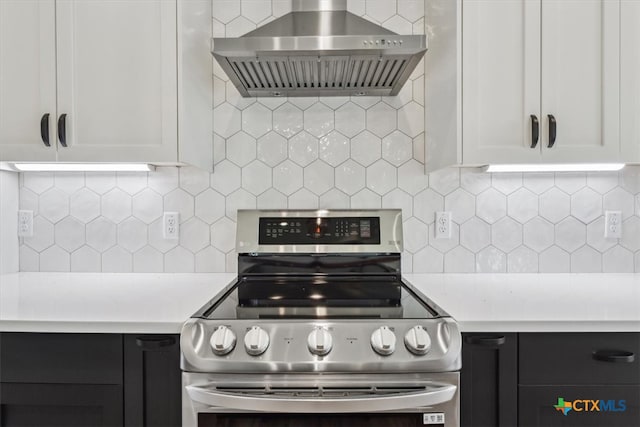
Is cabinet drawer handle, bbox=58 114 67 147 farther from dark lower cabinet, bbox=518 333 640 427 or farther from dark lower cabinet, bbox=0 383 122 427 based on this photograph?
dark lower cabinet, bbox=518 333 640 427

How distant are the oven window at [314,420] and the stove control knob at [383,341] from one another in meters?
0.17

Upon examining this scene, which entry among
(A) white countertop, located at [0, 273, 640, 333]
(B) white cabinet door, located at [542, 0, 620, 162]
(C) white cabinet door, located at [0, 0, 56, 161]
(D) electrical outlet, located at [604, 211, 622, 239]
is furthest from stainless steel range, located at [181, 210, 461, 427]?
(D) electrical outlet, located at [604, 211, 622, 239]

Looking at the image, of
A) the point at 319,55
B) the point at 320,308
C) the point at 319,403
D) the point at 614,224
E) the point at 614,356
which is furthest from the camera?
the point at 614,224

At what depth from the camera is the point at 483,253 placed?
1.98m

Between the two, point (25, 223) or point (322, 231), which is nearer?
point (322, 231)

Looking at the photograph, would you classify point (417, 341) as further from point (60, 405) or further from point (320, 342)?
point (60, 405)

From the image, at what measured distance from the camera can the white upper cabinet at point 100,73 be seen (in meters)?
1.59

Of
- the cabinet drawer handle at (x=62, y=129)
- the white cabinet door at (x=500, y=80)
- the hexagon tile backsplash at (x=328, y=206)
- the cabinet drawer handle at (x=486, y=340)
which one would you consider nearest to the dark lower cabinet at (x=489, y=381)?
the cabinet drawer handle at (x=486, y=340)

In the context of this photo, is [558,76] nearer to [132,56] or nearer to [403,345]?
[403,345]

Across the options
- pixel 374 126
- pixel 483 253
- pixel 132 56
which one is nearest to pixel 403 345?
pixel 483 253

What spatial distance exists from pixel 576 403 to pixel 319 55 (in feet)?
4.10

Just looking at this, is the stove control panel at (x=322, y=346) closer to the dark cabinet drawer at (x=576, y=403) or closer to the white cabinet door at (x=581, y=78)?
the dark cabinet drawer at (x=576, y=403)

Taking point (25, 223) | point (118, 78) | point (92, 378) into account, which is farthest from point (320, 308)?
point (25, 223)

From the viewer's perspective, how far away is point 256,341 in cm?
117
